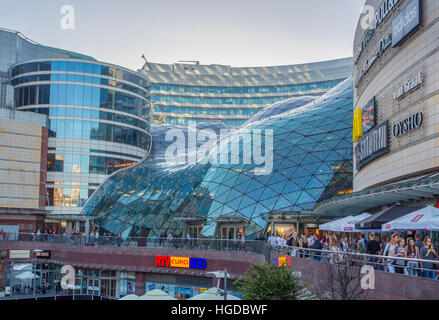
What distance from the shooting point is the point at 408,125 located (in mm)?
24688

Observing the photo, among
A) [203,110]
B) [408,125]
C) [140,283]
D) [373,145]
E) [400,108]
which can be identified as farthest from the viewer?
[203,110]

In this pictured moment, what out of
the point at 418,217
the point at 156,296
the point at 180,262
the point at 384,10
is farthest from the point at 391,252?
the point at 180,262

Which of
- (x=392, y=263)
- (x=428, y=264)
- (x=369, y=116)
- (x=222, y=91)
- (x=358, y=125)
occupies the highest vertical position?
(x=222, y=91)

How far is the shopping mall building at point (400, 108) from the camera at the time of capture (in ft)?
73.8

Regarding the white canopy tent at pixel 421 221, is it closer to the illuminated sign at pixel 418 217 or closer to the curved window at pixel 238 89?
the illuminated sign at pixel 418 217

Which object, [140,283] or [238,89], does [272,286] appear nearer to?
[140,283]

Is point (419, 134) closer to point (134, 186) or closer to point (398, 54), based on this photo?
point (398, 54)

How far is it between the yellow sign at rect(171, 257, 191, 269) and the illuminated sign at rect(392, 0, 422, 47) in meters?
21.8

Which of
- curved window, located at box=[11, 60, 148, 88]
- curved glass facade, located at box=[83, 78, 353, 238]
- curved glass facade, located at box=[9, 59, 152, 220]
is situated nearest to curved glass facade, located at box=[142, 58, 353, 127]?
curved window, located at box=[11, 60, 148, 88]

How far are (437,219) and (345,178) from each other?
27.7 metres

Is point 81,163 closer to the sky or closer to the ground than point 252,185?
closer to the sky

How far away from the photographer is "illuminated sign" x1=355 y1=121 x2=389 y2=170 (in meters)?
27.7

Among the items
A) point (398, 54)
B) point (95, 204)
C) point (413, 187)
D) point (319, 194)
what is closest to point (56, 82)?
point (95, 204)

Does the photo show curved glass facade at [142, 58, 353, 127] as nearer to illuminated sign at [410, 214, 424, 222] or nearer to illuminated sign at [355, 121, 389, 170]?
illuminated sign at [355, 121, 389, 170]
